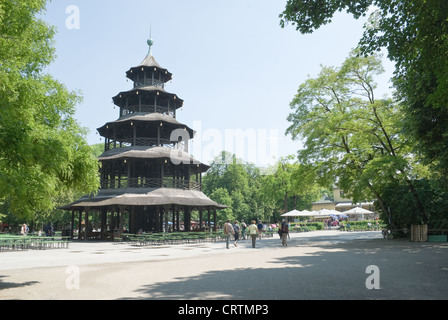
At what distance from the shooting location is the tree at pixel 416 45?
8.48 m

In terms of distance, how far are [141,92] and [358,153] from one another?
21081 mm

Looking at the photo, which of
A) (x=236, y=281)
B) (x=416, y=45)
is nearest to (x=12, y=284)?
(x=236, y=281)

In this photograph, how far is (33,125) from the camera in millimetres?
8414

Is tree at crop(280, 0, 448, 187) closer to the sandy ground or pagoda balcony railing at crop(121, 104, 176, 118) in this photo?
the sandy ground

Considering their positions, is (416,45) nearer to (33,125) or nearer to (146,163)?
(33,125)

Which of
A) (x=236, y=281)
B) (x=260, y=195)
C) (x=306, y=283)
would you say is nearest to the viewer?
(x=306, y=283)

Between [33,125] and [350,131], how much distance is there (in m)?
21.3

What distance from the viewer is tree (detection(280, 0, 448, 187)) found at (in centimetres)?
848

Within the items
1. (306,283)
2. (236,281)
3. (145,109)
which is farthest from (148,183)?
(306,283)

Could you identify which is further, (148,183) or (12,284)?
(148,183)

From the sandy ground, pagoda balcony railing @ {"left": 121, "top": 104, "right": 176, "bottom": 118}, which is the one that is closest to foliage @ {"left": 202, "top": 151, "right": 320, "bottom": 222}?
pagoda balcony railing @ {"left": 121, "top": 104, "right": 176, "bottom": 118}

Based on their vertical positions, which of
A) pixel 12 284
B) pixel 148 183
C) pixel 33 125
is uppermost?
pixel 33 125

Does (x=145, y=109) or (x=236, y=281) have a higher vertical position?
(x=145, y=109)

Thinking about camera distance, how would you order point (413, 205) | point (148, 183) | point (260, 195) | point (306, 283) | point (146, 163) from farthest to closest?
point (260, 195), point (146, 163), point (148, 183), point (413, 205), point (306, 283)
